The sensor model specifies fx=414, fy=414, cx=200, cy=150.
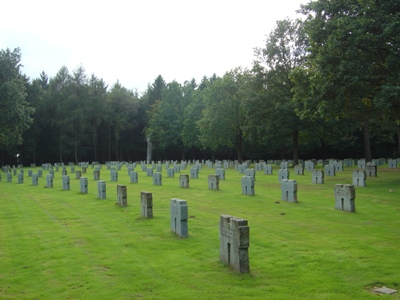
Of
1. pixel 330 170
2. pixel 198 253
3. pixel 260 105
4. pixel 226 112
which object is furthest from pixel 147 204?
pixel 226 112

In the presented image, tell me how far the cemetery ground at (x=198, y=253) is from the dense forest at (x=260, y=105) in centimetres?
859

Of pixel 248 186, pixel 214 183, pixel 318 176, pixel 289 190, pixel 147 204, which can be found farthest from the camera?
pixel 318 176

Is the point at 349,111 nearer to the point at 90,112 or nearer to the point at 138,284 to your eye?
the point at 138,284

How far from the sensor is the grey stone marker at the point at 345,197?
13.5 metres

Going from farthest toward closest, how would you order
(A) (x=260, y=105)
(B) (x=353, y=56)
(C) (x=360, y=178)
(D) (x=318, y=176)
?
(A) (x=260, y=105) < (D) (x=318, y=176) < (C) (x=360, y=178) < (B) (x=353, y=56)

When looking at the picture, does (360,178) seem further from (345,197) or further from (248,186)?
(345,197)

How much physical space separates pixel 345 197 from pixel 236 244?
7.66m

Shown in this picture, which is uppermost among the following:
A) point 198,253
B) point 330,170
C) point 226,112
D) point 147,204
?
point 226,112

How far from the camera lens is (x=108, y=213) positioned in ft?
47.7

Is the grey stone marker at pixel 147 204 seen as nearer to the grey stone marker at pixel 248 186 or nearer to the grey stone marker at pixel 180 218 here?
the grey stone marker at pixel 180 218

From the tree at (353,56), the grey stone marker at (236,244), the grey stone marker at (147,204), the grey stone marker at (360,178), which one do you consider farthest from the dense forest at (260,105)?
the grey stone marker at (236,244)

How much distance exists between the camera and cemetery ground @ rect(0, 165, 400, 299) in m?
6.50

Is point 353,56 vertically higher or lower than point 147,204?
higher

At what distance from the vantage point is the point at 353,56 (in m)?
20.7
